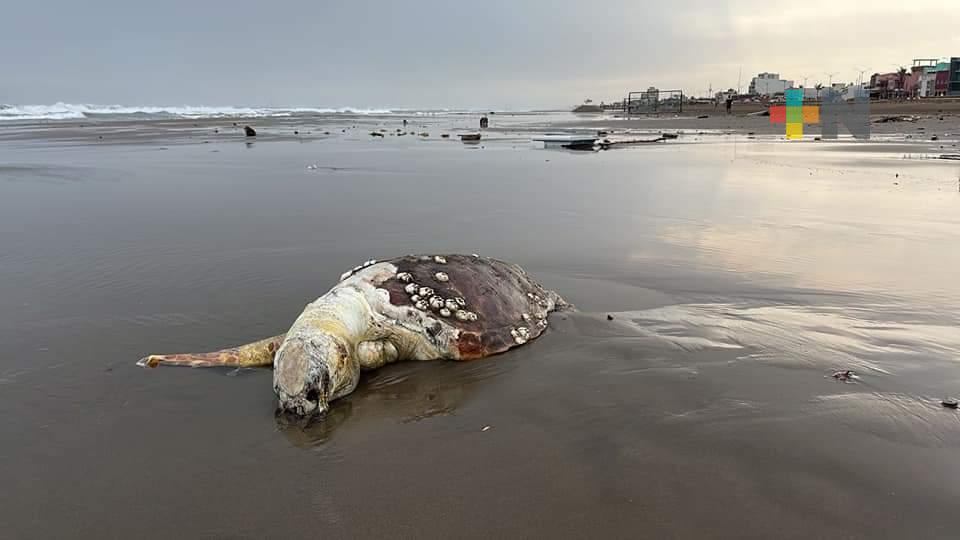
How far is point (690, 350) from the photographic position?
4520 mm

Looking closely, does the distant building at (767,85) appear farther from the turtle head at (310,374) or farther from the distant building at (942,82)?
the turtle head at (310,374)

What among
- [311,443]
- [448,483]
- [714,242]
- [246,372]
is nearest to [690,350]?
[448,483]

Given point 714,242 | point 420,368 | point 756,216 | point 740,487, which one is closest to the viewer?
point 740,487

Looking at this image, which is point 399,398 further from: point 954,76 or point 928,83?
point 928,83

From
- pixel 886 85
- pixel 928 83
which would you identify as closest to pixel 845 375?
pixel 928 83

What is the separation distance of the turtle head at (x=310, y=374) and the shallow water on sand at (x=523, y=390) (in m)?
0.15

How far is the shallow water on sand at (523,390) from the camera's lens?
8.86 feet

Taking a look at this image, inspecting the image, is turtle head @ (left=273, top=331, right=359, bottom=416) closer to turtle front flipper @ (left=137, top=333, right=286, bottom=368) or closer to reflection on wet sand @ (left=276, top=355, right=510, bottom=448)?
reflection on wet sand @ (left=276, top=355, right=510, bottom=448)

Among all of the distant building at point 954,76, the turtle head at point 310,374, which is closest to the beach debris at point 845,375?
the turtle head at point 310,374

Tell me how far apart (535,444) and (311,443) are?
1.24 m

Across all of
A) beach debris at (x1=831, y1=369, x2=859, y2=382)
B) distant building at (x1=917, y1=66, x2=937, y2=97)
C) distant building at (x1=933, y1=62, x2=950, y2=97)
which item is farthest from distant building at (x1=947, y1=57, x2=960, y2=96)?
beach debris at (x1=831, y1=369, x2=859, y2=382)

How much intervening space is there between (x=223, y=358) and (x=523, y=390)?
215 centimetres

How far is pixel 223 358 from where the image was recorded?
4.24 meters

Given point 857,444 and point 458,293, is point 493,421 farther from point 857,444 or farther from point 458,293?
point 857,444
